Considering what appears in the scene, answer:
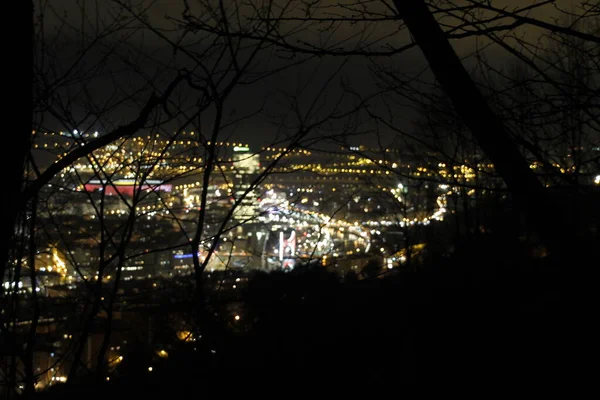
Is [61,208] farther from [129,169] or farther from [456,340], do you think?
[456,340]

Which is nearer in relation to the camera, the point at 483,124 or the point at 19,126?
the point at 19,126

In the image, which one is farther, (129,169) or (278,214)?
(278,214)

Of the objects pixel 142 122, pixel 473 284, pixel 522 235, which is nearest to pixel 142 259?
pixel 473 284

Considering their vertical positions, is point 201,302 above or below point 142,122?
below

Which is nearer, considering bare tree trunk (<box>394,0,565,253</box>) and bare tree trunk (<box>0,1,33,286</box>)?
bare tree trunk (<box>0,1,33,286</box>)

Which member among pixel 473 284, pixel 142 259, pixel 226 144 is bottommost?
pixel 473 284

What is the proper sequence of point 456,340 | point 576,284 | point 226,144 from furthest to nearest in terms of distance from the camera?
point 226,144 < point 456,340 < point 576,284

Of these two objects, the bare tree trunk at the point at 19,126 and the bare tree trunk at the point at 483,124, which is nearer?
the bare tree trunk at the point at 19,126

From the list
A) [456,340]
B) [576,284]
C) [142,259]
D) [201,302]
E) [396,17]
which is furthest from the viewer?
[142,259]
